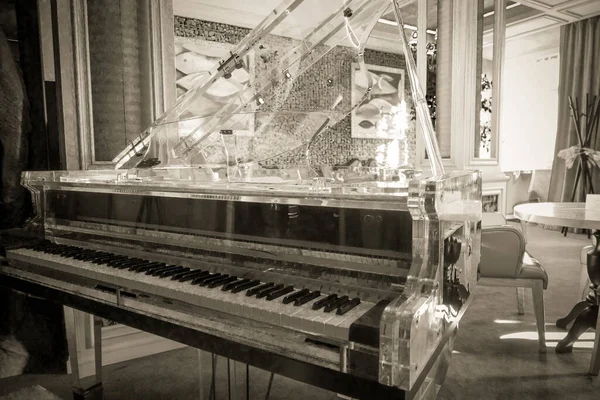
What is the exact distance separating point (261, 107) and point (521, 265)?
186 cm

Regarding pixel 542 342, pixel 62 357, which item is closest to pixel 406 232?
pixel 542 342

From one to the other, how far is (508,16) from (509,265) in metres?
5.31

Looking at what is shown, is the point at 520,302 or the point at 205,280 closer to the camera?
the point at 205,280

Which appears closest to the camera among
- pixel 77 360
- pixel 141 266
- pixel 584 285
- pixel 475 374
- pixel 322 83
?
pixel 141 266

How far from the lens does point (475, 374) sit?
2441 mm

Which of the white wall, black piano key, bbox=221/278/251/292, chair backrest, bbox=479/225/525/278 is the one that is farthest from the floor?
the white wall

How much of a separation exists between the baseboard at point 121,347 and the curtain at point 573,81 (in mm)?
6621

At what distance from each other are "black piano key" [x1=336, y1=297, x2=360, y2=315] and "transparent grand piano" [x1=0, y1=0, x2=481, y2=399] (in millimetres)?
10

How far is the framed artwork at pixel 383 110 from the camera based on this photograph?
24.8ft

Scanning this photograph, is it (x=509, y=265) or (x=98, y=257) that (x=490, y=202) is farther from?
(x=98, y=257)

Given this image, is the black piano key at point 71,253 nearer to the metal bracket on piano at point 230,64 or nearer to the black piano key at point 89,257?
the black piano key at point 89,257

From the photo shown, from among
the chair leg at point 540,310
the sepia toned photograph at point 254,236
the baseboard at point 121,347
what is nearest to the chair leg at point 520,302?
the sepia toned photograph at point 254,236

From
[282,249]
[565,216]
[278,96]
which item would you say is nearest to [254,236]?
[282,249]

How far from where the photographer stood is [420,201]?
100cm
